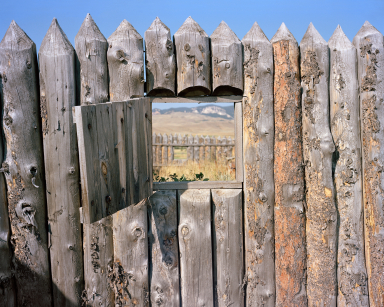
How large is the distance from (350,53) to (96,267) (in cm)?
318

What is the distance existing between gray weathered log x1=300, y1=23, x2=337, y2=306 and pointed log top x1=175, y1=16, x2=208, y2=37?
38.6 inches

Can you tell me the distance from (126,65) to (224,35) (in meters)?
0.97

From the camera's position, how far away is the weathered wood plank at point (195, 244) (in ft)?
9.39

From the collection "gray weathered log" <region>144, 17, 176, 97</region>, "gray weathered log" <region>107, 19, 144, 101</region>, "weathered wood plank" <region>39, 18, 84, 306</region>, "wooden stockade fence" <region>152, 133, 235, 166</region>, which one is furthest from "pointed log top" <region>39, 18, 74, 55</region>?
"wooden stockade fence" <region>152, 133, 235, 166</region>

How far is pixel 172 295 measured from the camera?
9.61 feet

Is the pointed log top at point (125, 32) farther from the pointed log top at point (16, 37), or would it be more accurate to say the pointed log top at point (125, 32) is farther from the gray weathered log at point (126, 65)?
the pointed log top at point (16, 37)

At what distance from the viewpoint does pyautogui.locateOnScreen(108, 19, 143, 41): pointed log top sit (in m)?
2.76

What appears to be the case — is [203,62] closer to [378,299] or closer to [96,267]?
[96,267]

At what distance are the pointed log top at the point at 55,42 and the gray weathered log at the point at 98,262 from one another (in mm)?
1609

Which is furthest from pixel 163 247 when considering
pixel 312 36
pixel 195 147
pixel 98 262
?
pixel 195 147

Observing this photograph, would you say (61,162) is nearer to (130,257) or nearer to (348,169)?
(130,257)

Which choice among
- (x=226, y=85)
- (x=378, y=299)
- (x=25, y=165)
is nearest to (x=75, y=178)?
(x=25, y=165)

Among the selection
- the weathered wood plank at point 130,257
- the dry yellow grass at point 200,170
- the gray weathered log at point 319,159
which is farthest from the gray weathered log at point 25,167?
the dry yellow grass at point 200,170

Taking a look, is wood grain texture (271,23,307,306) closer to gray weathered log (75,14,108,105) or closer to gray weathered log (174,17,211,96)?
→ gray weathered log (174,17,211,96)
